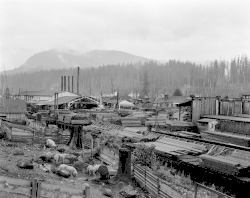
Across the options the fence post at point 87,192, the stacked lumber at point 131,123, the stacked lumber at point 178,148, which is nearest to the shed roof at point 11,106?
the stacked lumber at point 131,123

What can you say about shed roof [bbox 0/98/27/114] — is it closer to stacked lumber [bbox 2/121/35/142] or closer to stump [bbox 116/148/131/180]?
stacked lumber [bbox 2/121/35/142]

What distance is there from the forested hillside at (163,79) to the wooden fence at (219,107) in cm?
6460

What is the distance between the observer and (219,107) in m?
32.6

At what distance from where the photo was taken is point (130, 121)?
33031 millimetres

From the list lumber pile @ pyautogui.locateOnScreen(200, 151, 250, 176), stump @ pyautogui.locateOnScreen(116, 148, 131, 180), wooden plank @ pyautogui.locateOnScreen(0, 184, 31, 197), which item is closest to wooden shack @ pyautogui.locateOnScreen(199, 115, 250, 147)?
lumber pile @ pyautogui.locateOnScreen(200, 151, 250, 176)

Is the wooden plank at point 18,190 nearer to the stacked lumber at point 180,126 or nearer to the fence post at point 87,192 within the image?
the fence post at point 87,192

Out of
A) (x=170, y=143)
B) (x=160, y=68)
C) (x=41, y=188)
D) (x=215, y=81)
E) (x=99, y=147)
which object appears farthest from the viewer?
(x=160, y=68)

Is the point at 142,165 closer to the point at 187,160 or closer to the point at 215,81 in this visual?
the point at 187,160

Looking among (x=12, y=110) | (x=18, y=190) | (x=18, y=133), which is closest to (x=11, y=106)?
(x=12, y=110)

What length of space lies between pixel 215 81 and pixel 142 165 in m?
106

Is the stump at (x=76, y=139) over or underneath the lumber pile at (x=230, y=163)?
underneath

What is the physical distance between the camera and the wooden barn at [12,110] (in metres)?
38.4

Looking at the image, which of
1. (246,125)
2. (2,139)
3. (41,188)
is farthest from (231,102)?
(41,188)

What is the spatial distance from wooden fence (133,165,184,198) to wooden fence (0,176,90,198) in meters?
A: 4.03
